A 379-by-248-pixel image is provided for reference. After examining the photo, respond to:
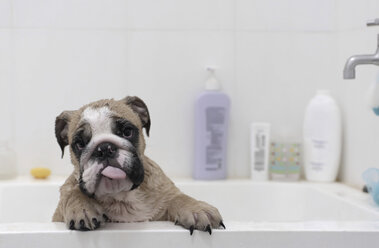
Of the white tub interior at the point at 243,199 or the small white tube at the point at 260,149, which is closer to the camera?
the white tub interior at the point at 243,199

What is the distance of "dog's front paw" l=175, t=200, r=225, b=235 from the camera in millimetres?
962

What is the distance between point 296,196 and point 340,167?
234 mm

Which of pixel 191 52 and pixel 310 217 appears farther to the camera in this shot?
pixel 191 52

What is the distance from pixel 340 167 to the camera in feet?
5.81

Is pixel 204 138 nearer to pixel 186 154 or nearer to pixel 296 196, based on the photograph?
pixel 186 154

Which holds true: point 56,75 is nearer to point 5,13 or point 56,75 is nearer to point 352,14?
point 5,13

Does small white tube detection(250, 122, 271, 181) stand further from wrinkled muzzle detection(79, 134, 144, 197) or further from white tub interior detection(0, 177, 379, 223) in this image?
wrinkled muzzle detection(79, 134, 144, 197)

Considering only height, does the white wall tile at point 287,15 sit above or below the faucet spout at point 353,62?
above

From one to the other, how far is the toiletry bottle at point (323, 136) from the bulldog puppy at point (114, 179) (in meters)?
0.79

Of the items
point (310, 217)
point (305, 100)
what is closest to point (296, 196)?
point (310, 217)

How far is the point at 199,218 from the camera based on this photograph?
Result: 97 centimetres

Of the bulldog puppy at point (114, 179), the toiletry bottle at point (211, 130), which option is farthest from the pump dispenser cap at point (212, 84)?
the bulldog puppy at point (114, 179)

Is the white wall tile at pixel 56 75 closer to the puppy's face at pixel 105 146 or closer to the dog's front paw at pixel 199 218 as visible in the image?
the puppy's face at pixel 105 146

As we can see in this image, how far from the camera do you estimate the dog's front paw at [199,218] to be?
96cm
